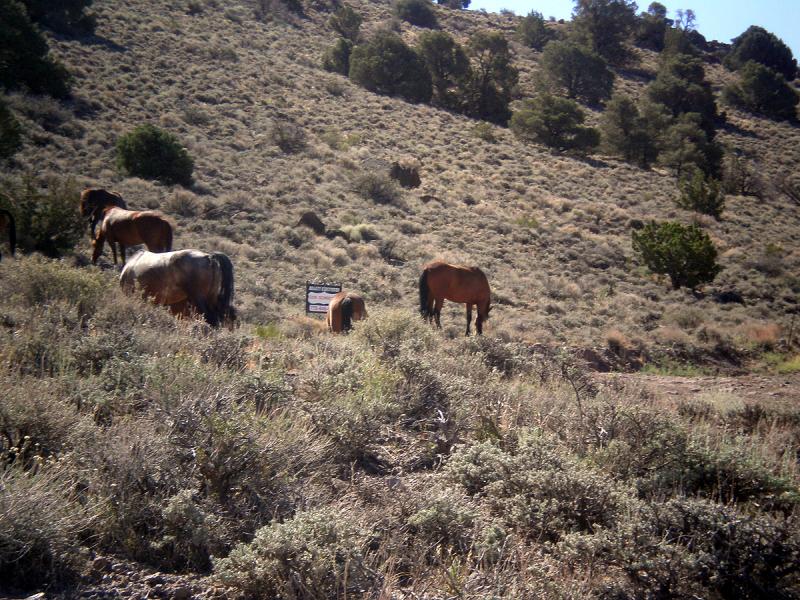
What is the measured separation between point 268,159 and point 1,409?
92.0 ft

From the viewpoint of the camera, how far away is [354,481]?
4586mm

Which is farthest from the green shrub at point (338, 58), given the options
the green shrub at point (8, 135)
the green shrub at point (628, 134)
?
the green shrub at point (8, 135)

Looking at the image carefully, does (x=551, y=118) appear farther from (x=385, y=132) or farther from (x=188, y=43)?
(x=188, y=43)

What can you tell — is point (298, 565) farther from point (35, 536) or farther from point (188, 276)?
point (188, 276)

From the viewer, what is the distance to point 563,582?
3.44 m

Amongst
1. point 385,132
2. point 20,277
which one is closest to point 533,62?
point 385,132

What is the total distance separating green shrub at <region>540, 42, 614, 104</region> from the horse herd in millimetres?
47226

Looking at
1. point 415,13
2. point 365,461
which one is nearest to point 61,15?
point 415,13

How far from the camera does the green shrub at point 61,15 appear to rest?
123 ft

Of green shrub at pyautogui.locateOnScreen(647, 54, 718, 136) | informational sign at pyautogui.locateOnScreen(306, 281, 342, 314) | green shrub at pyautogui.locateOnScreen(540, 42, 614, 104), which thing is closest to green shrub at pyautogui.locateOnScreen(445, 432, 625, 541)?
informational sign at pyautogui.locateOnScreen(306, 281, 342, 314)

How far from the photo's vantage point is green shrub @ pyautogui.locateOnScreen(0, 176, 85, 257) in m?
14.6

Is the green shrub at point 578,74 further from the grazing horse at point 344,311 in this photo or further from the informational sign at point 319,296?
the grazing horse at point 344,311

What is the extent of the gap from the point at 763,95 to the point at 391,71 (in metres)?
35.8

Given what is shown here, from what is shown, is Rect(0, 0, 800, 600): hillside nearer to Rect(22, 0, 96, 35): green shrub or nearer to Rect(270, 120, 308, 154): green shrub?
Rect(270, 120, 308, 154): green shrub
